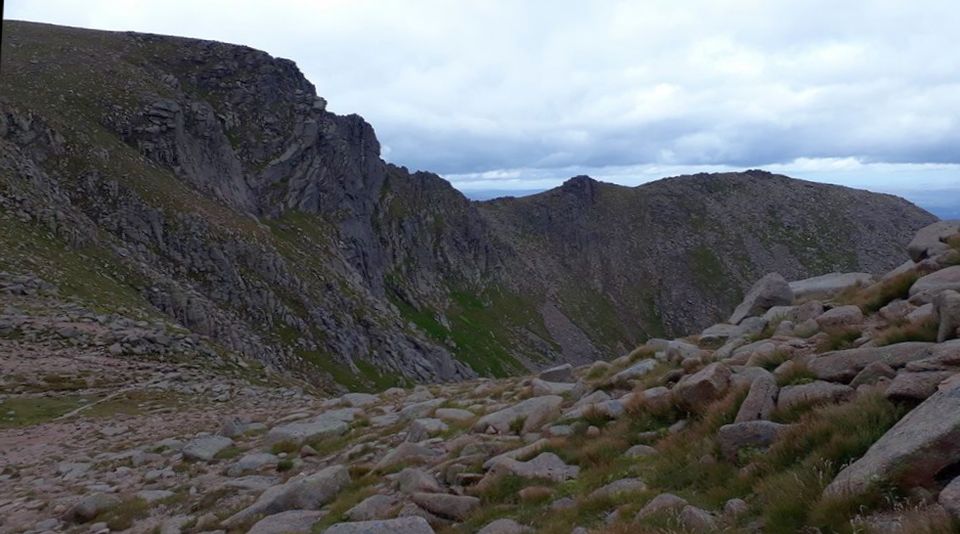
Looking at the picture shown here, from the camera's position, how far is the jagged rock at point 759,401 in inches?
405

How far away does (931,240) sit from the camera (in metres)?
19.9

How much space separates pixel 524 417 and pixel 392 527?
21.5ft

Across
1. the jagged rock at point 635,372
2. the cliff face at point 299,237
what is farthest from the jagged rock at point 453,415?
the cliff face at point 299,237

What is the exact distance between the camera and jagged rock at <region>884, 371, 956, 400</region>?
8.31 meters

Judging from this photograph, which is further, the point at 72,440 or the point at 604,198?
the point at 604,198

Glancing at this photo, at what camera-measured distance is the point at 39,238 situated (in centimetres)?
4197

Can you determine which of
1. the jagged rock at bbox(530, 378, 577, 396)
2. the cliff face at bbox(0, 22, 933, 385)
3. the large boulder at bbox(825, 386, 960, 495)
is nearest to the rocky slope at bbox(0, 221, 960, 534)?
the large boulder at bbox(825, 386, 960, 495)

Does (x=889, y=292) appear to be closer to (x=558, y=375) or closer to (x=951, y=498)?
(x=558, y=375)

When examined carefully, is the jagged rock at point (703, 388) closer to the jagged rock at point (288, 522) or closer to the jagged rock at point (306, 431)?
the jagged rock at point (288, 522)

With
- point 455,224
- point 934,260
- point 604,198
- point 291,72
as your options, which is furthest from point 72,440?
point 604,198

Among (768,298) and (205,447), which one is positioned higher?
(768,298)

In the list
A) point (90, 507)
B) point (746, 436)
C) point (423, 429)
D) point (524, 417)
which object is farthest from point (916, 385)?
point (90, 507)

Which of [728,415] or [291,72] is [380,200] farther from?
[728,415]

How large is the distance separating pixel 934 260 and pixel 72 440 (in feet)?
81.5
